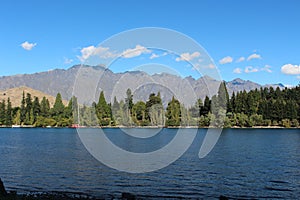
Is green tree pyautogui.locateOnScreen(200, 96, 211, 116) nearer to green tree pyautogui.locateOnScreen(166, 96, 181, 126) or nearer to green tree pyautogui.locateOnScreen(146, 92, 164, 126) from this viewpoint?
green tree pyautogui.locateOnScreen(166, 96, 181, 126)

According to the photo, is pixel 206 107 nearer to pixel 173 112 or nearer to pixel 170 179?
pixel 173 112

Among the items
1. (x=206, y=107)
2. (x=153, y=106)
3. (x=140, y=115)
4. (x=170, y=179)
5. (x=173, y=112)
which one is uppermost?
(x=153, y=106)

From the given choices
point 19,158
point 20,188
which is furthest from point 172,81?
point 19,158

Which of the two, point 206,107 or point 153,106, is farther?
point 153,106

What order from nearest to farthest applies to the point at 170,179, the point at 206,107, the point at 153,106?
the point at 170,179 < the point at 206,107 < the point at 153,106

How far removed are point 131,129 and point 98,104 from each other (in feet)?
74.4

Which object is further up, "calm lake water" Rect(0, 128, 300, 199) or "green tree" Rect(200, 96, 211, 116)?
"green tree" Rect(200, 96, 211, 116)

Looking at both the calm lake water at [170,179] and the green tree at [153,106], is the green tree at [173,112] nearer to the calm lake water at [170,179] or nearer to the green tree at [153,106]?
the green tree at [153,106]

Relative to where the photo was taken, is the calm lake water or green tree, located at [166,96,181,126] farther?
green tree, located at [166,96,181,126]

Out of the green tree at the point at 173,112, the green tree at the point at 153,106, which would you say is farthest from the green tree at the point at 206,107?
the green tree at the point at 153,106

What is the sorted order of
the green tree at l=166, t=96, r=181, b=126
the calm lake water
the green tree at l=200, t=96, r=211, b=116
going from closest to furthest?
the calm lake water, the green tree at l=166, t=96, r=181, b=126, the green tree at l=200, t=96, r=211, b=116

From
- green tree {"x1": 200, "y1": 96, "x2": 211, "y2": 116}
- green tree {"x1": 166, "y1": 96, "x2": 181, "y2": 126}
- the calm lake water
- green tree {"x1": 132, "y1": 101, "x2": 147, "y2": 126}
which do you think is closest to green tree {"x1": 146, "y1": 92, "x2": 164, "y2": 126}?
green tree {"x1": 132, "y1": 101, "x2": 147, "y2": 126}

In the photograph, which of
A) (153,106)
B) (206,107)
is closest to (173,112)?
(153,106)

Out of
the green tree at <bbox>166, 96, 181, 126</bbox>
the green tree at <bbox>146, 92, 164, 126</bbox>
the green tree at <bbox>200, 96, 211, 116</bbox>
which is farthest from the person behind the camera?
the green tree at <bbox>200, 96, 211, 116</bbox>
